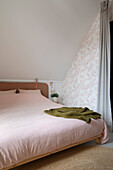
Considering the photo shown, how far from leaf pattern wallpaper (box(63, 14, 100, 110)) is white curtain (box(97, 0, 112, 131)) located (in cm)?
39

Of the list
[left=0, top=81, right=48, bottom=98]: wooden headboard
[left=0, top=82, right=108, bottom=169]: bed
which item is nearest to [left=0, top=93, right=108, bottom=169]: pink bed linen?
[left=0, top=82, right=108, bottom=169]: bed

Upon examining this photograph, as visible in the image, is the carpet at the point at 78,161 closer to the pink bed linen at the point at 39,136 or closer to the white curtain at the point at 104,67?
the pink bed linen at the point at 39,136

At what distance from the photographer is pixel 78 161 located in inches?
63.4

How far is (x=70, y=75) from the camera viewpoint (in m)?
4.16

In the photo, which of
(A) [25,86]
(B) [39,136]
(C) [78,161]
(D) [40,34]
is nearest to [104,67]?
(D) [40,34]

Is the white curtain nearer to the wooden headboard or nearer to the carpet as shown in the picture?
the carpet

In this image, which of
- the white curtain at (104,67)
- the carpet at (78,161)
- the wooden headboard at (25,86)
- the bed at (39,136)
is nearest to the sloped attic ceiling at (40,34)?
the wooden headboard at (25,86)

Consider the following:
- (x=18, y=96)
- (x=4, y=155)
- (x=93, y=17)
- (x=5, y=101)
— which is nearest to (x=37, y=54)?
(x=18, y=96)

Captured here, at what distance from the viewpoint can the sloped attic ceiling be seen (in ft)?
7.92

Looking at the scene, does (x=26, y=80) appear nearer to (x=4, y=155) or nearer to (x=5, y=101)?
(x=5, y=101)

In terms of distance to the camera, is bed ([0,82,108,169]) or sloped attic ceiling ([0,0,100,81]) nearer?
bed ([0,82,108,169])

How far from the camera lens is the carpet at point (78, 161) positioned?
1.50 meters

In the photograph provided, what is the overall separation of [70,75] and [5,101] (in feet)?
7.33

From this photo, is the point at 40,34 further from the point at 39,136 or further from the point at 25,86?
the point at 39,136
